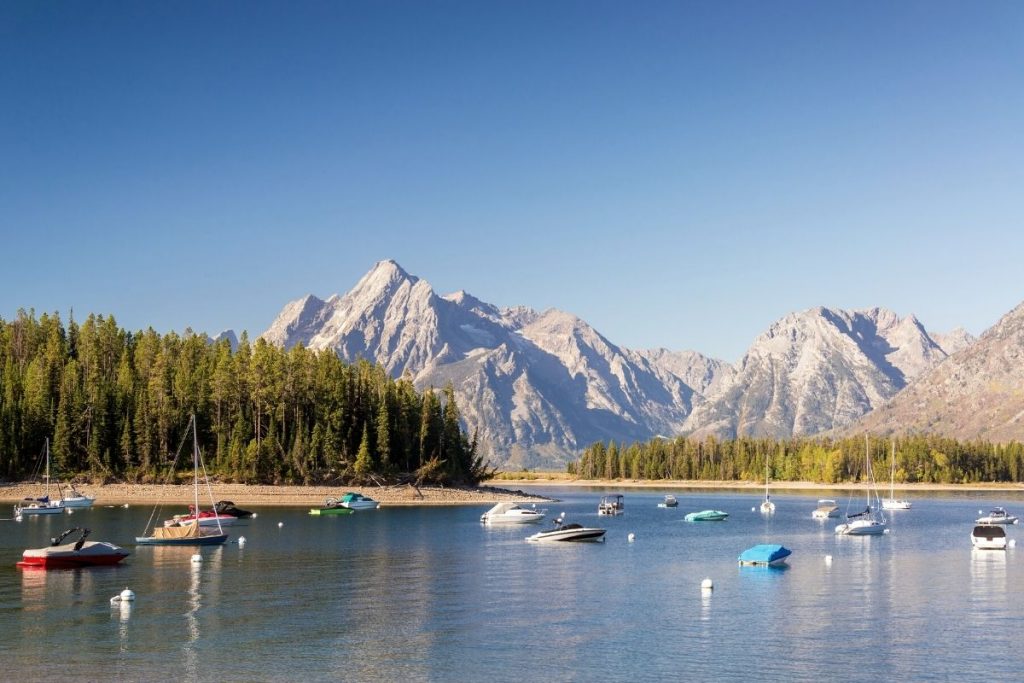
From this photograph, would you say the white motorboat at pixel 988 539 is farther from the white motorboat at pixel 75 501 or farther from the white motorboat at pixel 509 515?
the white motorboat at pixel 75 501

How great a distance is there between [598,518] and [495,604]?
372ft

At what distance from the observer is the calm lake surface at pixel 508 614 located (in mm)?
52156

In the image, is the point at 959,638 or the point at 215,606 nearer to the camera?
the point at 959,638

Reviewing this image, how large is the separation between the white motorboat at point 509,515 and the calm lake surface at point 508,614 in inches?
1452

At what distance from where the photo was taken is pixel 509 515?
16162cm

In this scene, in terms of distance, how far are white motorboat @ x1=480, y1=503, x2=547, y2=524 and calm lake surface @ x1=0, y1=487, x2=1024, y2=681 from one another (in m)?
36.9

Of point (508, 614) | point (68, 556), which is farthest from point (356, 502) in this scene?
point (508, 614)

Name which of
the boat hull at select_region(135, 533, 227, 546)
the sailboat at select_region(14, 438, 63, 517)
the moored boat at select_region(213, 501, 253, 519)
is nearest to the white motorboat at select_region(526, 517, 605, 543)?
the boat hull at select_region(135, 533, 227, 546)

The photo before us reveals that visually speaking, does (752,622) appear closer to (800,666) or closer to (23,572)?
(800,666)

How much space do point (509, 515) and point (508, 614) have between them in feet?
307

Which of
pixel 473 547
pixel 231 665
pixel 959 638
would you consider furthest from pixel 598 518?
pixel 231 665

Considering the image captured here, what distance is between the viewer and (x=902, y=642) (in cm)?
5956

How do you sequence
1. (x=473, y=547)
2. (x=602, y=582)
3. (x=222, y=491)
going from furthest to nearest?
(x=222, y=491), (x=473, y=547), (x=602, y=582)

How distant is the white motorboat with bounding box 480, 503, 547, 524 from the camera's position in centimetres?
15950
